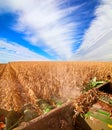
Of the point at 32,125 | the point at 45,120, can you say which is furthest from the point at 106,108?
the point at 32,125

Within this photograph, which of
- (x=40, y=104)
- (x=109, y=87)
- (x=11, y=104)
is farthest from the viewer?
(x=11, y=104)

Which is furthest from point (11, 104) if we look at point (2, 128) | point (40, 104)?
point (2, 128)

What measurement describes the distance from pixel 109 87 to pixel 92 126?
5.94ft

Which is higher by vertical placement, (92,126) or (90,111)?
(90,111)

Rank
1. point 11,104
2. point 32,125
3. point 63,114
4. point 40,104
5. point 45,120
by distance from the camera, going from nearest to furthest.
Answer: point 32,125 < point 45,120 < point 63,114 < point 40,104 < point 11,104

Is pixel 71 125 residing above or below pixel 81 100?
below

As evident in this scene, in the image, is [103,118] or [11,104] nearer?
[103,118]

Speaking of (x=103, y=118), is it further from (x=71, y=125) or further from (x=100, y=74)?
(x=100, y=74)

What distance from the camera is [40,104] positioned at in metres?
4.02

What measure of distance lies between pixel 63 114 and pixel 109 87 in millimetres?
2291

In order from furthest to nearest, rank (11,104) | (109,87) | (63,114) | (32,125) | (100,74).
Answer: (100,74)
(11,104)
(109,87)
(63,114)
(32,125)

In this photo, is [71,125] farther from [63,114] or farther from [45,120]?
[45,120]

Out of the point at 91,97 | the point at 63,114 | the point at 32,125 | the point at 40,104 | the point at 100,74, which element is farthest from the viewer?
the point at 100,74

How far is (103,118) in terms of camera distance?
3000mm
